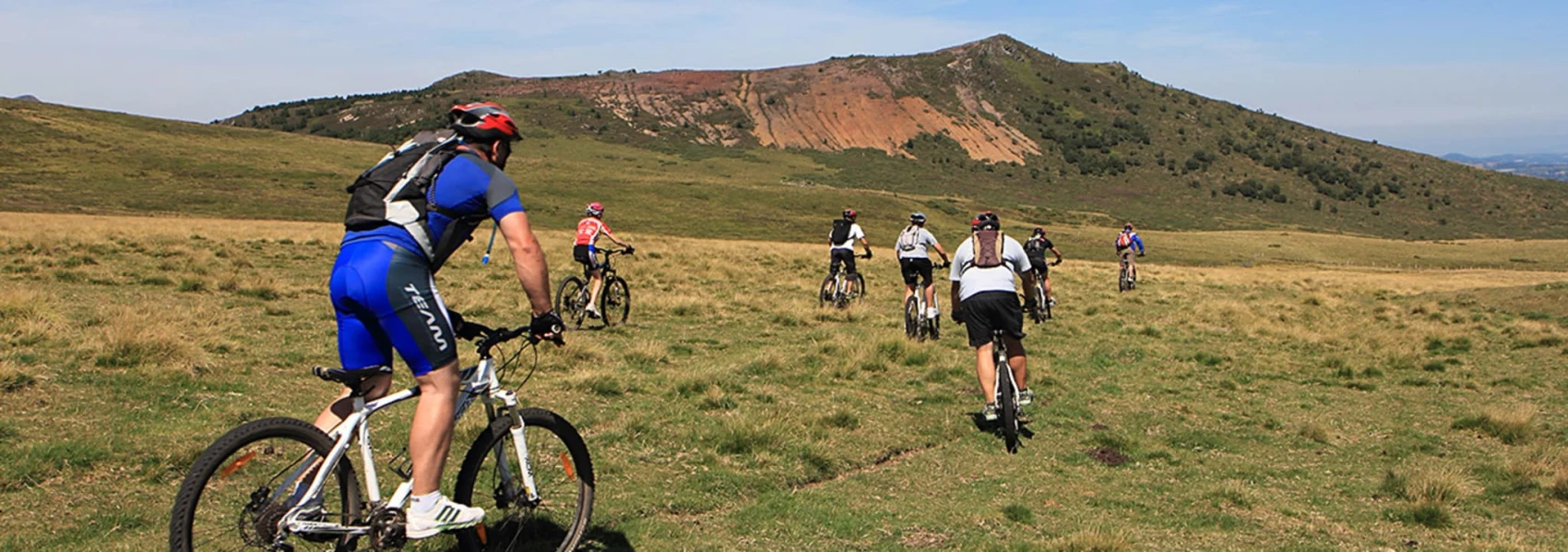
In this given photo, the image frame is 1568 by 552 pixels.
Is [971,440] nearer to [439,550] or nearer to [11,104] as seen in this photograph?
[439,550]

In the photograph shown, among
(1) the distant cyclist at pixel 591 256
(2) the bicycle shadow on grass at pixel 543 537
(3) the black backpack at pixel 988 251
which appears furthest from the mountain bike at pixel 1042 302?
(2) the bicycle shadow on grass at pixel 543 537

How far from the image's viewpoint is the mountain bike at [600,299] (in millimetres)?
15297

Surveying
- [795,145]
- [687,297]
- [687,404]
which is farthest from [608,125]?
[687,404]

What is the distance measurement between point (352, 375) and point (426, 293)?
0.46 m

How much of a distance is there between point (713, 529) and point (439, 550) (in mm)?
1614

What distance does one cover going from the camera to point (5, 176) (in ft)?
193

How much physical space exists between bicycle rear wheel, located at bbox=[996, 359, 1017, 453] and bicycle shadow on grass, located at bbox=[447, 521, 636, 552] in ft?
13.4

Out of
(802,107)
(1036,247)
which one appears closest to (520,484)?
(1036,247)

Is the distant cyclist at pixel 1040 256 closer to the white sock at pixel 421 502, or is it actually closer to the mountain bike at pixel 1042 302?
the mountain bike at pixel 1042 302

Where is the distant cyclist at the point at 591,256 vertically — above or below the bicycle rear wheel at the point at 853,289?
above

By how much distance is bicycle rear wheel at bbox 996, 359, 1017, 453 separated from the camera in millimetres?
8867

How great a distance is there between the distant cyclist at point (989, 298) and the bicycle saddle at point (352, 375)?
570cm

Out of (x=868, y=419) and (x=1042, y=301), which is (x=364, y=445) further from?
(x=1042, y=301)

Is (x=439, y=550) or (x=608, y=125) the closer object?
(x=439, y=550)
